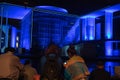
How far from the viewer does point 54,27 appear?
2409cm

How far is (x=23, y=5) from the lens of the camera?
72.9 feet

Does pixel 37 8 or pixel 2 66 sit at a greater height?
pixel 37 8

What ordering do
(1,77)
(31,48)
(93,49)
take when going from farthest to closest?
1. (31,48)
2. (93,49)
3. (1,77)

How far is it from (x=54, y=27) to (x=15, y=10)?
398 cm

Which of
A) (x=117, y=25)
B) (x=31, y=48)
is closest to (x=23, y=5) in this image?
(x=31, y=48)

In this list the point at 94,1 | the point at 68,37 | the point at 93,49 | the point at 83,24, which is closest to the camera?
the point at 93,49

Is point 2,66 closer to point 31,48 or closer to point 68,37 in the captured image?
point 31,48

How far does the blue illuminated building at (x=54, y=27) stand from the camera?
72.2 feet

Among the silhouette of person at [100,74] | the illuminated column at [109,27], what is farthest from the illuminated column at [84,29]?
the silhouette of person at [100,74]

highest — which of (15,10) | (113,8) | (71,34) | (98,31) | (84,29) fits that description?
(113,8)

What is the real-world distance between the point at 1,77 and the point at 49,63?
104cm

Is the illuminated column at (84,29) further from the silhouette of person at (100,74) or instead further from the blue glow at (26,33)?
the silhouette of person at (100,74)

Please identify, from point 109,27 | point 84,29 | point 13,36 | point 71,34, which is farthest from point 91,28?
point 13,36

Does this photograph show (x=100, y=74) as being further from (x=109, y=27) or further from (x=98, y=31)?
(x=98, y=31)
